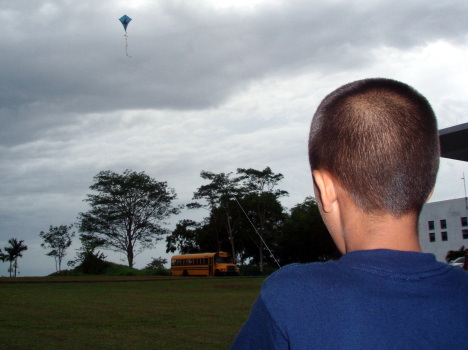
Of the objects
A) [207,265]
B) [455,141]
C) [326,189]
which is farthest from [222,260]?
[326,189]

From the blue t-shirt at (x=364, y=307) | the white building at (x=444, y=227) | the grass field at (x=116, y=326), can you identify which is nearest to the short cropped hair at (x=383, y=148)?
the blue t-shirt at (x=364, y=307)

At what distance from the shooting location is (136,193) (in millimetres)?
56250

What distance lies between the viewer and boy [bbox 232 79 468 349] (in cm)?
89

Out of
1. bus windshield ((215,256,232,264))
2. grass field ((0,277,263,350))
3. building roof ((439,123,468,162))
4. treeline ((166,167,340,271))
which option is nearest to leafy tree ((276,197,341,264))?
treeline ((166,167,340,271))

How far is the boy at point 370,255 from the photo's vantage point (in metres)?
0.89

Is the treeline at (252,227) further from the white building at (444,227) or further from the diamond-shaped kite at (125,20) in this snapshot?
the diamond-shaped kite at (125,20)

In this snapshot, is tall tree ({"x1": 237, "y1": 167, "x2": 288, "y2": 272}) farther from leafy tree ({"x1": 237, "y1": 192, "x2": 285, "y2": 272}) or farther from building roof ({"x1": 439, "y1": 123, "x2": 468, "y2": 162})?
building roof ({"x1": 439, "y1": 123, "x2": 468, "y2": 162})

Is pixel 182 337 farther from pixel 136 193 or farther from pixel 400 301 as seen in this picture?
pixel 136 193

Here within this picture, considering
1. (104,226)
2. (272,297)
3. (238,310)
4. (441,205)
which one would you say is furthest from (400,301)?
(441,205)

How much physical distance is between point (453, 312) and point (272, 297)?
0.32 m

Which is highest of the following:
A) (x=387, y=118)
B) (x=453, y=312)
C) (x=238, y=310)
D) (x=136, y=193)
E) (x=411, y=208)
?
(x=136, y=193)

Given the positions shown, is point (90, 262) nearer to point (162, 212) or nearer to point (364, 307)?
point (162, 212)

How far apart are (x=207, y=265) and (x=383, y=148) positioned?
46.3 metres

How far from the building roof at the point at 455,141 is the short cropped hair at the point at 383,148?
6.87 meters
